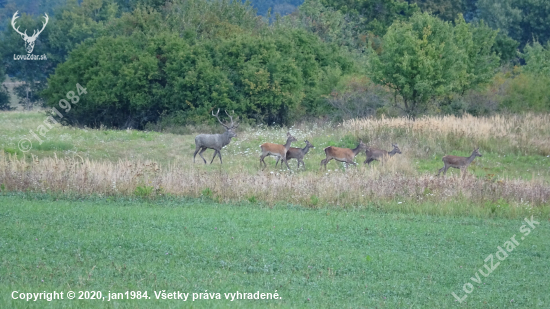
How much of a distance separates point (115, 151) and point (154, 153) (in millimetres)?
1273

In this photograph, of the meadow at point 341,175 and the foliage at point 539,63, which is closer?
the meadow at point 341,175

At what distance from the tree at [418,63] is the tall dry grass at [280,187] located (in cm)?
1504

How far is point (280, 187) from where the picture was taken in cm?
1456

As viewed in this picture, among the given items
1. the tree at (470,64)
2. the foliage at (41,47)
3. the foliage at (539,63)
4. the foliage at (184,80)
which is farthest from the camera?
the foliage at (41,47)

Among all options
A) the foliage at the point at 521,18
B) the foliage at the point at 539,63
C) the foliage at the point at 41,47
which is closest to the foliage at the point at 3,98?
the foliage at the point at 41,47

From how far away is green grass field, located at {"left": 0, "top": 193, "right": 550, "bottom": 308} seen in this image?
767 centimetres

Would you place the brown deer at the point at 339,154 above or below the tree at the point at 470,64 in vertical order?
below

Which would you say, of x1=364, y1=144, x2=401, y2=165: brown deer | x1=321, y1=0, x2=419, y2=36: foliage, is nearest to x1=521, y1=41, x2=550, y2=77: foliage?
x1=321, y1=0, x2=419, y2=36: foliage

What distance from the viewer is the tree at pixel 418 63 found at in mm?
29406

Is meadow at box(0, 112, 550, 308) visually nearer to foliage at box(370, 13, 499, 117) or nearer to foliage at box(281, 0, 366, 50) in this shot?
foliage at box(370, 13, 499, 117)

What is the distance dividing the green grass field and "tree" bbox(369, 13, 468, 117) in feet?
56.2

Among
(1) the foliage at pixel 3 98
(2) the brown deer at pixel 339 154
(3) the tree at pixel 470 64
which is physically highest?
(3) the tree at pixel 470 64

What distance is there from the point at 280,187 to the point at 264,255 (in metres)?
5.24

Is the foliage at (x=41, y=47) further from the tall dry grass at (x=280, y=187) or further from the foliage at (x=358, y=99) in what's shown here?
the tall dry grass at (x=280, y=187)
